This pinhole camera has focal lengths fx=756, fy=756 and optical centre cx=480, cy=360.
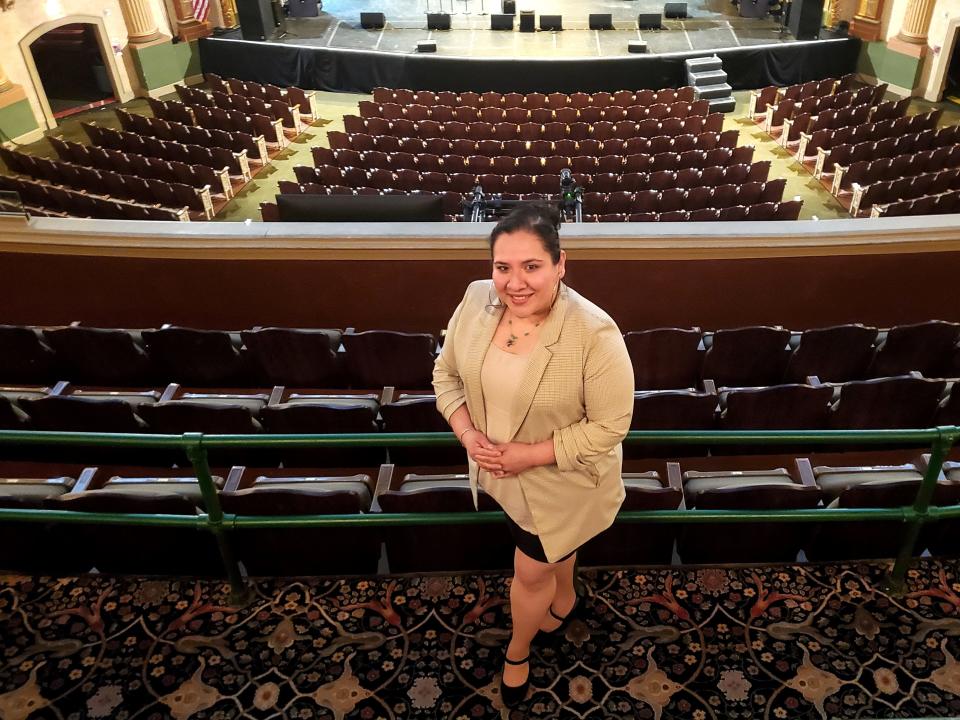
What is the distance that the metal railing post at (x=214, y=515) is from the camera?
2064mm

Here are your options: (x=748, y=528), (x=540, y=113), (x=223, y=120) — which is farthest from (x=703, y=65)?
(x=748, y=528)

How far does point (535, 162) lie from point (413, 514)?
→ 257 inches

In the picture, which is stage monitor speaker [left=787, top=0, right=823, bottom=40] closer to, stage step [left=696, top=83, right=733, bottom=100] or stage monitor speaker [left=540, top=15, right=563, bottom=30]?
stage step [left=696, top=83, right=733, bottom=100]

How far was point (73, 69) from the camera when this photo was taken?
1302 cm

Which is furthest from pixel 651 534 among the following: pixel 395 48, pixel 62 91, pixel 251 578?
pixel 62 91

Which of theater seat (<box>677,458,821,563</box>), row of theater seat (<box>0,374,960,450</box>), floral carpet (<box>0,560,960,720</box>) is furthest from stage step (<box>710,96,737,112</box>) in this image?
floral carpet (<box>0,560,960,720</box>)

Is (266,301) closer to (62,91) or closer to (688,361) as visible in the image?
(688,361)

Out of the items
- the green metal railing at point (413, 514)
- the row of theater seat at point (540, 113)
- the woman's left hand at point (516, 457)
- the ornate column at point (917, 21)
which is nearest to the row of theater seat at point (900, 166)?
the row of theater seat at point (540, 113)

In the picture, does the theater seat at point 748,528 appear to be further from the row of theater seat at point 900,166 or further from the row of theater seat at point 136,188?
the row of theater seat at point 136,188

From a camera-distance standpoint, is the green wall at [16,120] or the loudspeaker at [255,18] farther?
the loudspeaker at [255,18]

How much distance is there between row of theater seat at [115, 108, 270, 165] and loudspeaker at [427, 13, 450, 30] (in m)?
5.27

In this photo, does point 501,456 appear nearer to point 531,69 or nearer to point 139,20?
point 531,69

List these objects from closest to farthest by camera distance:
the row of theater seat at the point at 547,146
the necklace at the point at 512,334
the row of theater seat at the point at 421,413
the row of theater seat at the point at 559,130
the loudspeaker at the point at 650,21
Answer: the necklace at the point at 512,334
the row of theater seat at the point at 421,413
the row of theater seat at the point at 547,146
the row of theater seat at the point at 559,130
the loudspeaker at the point at 650,21

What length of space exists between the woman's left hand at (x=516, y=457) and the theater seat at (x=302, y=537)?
0.79m
